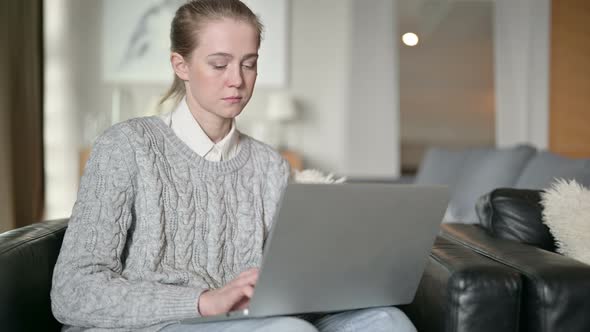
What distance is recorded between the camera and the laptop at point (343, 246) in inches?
38.1

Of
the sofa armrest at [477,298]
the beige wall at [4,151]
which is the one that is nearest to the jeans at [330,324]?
the sofa armrest at [477,298]

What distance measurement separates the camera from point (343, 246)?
103cm

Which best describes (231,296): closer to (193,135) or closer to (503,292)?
(193,135)

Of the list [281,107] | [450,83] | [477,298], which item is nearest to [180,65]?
[477,298]

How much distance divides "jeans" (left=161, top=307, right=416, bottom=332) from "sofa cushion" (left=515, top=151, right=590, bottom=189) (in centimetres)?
117

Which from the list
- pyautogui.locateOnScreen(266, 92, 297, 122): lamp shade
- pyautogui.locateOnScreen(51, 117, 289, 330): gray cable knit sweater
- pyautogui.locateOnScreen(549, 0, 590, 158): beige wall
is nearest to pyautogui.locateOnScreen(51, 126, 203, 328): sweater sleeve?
pyautogui.locateOnScreen(51, 117, 289, 330): gray cable knit sweater

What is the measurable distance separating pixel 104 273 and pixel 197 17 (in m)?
0.59

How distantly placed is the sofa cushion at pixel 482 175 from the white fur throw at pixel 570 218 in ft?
3.80

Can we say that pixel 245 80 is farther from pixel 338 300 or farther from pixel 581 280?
pixel 581 280

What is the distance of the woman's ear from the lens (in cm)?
140

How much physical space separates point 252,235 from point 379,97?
427 centimetres

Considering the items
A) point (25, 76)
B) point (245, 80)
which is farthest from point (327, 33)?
point (245, 80)

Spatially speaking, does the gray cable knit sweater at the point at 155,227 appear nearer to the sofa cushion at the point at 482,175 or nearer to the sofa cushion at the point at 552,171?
the sofa cushion at the point at 552,171

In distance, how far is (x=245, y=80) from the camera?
1357 millimetres
